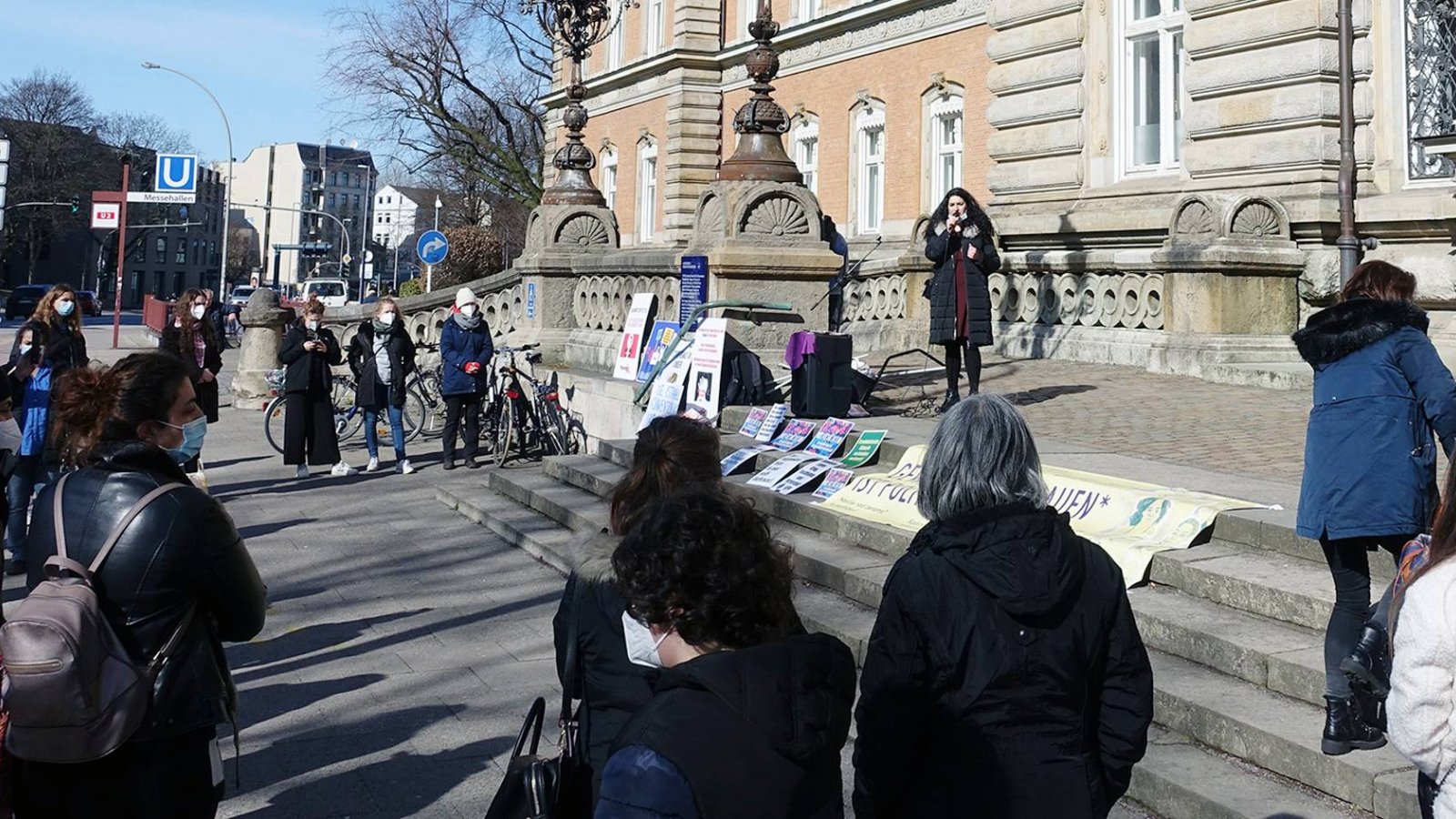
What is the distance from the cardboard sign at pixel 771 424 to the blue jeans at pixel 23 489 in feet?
17.9

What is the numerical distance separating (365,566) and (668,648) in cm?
825

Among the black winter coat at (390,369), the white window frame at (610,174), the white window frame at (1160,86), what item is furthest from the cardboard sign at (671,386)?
the white window frame at (610,174)

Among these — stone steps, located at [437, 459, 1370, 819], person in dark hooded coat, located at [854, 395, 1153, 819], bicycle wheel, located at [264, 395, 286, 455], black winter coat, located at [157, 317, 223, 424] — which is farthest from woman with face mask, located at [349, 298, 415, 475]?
person in dark hooded coat, located at [854, 395, 1153, 819]

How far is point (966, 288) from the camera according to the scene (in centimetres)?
1179

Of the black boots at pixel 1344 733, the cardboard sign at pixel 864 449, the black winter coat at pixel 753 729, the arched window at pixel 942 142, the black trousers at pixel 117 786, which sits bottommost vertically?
the black boots at pixel 1344 733

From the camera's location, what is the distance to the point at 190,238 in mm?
120562

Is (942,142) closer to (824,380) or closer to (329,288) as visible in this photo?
(824,380)

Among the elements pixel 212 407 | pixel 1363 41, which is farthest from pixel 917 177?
pixel 212 407

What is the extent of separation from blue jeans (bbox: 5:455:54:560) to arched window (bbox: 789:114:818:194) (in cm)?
2270

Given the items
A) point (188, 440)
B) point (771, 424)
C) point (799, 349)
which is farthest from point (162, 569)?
point (799, 349)

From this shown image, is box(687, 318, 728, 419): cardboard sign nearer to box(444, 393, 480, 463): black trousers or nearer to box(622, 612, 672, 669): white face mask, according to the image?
box(444, 393, 480, 463): black trousers

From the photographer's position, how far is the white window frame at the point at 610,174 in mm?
41156

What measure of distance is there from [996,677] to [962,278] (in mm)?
8942

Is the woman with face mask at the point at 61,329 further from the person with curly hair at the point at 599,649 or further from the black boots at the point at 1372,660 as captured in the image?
the black boots at the point at 1372,660
